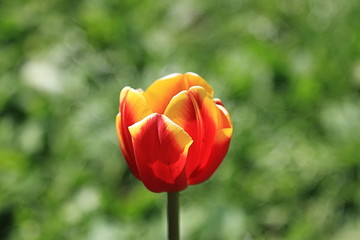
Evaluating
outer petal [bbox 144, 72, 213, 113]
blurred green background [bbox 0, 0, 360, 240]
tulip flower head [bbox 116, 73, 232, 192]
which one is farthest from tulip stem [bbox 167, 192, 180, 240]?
blurred green background [bbox 0, 0, 360, 240]

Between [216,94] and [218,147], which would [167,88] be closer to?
[218,147]

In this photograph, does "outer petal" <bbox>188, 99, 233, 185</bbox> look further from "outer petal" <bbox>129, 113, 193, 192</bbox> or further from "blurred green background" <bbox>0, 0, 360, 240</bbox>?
"blurred green background" <bbox>0, 0, 360, 240</bbox>

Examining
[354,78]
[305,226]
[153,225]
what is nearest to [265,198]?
[305,226]

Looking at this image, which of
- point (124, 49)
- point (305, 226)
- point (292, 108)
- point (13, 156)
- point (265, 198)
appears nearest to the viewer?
point (305, 226)

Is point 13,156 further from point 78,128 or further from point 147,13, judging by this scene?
point 147,13

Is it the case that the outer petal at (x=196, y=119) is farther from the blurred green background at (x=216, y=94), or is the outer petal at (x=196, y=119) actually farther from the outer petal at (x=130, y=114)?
the blurred green background at (x=216, y=94)

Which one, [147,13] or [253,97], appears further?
[147,13]
